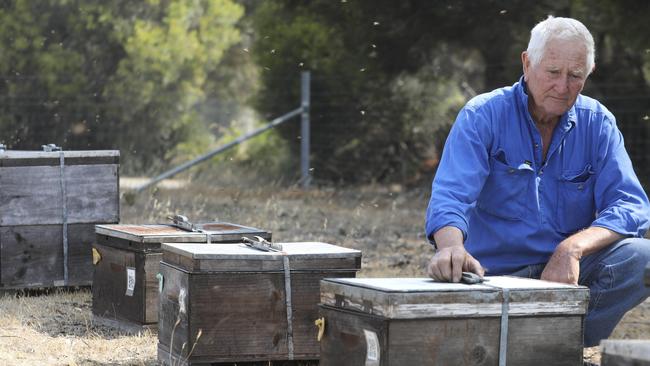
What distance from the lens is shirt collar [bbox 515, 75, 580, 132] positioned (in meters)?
3.91

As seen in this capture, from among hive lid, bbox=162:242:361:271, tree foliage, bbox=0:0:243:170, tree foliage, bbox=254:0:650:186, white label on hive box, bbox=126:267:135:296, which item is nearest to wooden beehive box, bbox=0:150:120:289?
white label on hive box, bbox=126:267:135:296

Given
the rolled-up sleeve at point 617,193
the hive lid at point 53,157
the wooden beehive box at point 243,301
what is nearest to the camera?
the rolled-up sleeve at point 617,193

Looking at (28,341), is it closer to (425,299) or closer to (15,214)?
(15,214)

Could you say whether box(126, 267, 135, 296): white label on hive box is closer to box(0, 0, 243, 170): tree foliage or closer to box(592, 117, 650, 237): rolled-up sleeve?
box(592, 117, 650, 237): rolled-up sleeve

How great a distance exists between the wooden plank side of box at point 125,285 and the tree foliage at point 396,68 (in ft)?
25.2

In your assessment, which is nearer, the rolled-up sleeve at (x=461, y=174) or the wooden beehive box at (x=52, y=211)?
the rolled-up sleeve at (x=461, y=174)

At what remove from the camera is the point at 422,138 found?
14500 millimetres

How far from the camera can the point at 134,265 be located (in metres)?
5.00

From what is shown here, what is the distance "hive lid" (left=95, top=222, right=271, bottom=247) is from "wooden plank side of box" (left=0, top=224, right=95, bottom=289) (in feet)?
3.13

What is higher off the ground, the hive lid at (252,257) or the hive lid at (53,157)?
the hive lid at (53,157)

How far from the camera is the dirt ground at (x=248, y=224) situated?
4680mm

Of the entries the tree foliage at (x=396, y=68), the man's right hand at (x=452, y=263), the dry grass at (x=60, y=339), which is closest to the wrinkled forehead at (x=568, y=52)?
the man's right hand at (x=452, y=263)

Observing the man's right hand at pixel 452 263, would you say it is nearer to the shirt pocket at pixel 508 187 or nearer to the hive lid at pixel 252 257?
the shirt pocket at pixel 508 187

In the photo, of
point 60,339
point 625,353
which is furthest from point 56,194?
point 625,353
